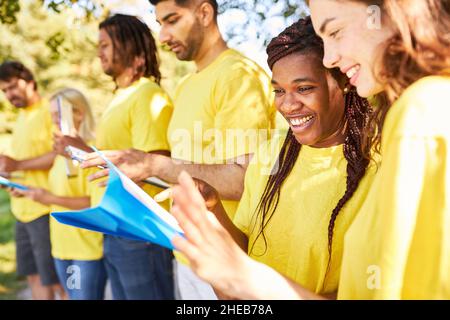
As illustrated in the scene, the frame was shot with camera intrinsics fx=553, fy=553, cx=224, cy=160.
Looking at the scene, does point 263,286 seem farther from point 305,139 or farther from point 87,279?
point 87,279

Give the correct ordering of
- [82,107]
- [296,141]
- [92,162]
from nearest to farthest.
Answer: [296,141] < [92,162] < [82,107]

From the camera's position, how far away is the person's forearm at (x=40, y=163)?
→ 3.91 m

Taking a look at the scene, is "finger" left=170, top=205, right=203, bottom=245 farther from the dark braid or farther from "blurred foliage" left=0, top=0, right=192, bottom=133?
"blurred foliage" left=0, top=0, right=192, bottom=133

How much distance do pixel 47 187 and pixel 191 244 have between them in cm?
319

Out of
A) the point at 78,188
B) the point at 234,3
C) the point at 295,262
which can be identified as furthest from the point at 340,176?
the point at 78,188

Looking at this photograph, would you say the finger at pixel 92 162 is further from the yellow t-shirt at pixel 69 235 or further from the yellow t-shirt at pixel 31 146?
the yellow t-shirt at pixel 31 146

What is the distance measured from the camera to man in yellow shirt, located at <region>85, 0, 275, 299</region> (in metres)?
2.27

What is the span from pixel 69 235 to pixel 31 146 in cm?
96

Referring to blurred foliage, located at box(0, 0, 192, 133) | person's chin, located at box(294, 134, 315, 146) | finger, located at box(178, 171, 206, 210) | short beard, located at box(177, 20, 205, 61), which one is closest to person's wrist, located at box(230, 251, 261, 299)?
finger, located at box(178, 171, 206, 210)

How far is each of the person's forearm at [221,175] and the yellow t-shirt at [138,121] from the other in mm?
486

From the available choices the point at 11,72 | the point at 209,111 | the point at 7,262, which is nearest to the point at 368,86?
the point at 209,111

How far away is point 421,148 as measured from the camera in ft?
3.25

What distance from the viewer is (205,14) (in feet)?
8.38

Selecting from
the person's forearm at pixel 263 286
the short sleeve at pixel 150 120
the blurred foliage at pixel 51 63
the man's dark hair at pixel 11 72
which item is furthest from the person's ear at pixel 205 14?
the blurred foliage at pixel 51 63
